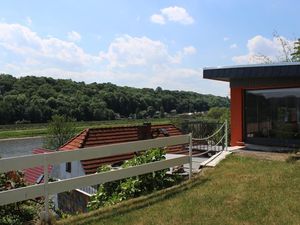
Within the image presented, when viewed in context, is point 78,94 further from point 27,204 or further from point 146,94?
point 27,204

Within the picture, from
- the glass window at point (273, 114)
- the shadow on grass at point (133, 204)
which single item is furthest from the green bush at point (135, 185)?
the glass window at point (273, 114)

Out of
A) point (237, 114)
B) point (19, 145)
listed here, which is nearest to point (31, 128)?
point (19, 145)

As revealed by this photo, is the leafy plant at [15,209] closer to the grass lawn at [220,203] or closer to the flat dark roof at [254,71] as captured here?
the grass lawn at [220,203]

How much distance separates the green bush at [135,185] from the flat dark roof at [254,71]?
19.1 feet

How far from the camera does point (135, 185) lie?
28.6 feet

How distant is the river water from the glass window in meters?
58.2

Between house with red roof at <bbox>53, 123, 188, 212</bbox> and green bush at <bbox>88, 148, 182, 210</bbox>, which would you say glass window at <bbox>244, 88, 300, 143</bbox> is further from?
green bush at <bbox>88, 148, 182, 210</bbox>

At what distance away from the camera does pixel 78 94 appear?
95.7 meters

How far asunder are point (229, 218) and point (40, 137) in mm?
83018

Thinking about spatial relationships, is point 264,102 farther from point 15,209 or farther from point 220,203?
point 15,209

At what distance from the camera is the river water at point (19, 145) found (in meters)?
69.8

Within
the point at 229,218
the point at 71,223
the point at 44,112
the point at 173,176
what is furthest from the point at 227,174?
the point at 44,112

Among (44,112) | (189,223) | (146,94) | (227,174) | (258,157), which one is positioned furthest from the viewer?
(146,94)

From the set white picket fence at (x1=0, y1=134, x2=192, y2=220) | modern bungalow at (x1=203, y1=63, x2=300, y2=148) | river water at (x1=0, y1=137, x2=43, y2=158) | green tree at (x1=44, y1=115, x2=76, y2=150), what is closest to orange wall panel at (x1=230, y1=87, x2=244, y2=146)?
modern bungalow at (x1=203, y1=63, x2=300, y2=148)
